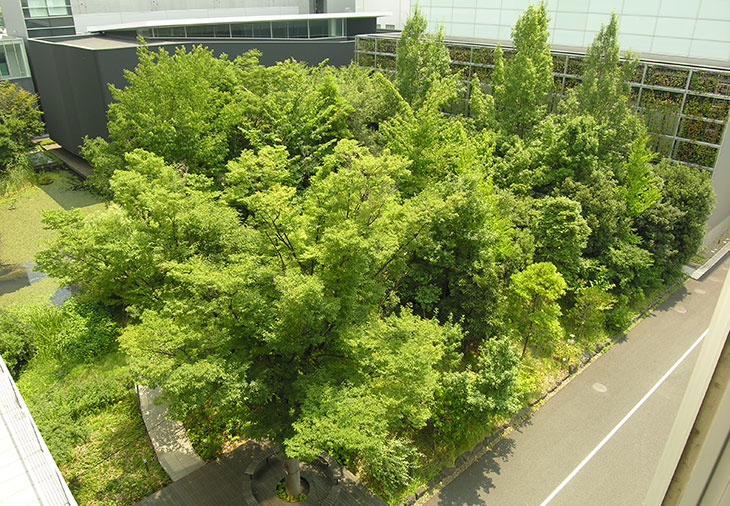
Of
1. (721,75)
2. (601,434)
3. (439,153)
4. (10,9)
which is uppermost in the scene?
(10,9)

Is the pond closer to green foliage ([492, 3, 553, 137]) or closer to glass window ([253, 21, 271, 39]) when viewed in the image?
green foliage ([492, 3, 553, 137])

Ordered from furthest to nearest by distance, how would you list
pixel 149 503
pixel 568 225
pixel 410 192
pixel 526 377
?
pixel 410 192
pixel 568 225
pixel 526 377
pixel 149 503

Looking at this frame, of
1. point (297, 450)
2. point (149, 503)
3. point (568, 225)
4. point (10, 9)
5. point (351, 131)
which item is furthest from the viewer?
point (10, 9)

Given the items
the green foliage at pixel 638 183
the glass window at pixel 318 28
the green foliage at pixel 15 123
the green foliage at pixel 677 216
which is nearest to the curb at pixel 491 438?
the green foliage at pixel 677 216

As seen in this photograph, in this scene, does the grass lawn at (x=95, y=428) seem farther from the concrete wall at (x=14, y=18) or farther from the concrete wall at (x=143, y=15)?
the concrete wall at (x=143, y=15)

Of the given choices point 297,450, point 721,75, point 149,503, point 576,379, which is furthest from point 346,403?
point 721,75

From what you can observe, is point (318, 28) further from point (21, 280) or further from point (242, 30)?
point (21, 280)

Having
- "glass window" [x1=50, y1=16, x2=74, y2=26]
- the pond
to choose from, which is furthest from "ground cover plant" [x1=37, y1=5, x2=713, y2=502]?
"glass window" [x1=50, y1=16, x2=74, y2=26]

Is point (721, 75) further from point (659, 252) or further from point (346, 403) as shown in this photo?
point (346, 403)
